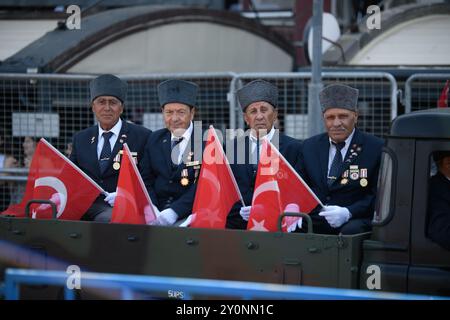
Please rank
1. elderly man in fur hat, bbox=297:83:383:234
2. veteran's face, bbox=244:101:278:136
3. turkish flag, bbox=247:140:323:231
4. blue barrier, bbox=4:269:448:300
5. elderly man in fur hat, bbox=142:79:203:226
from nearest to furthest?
blue barrier, bbox=4:269:448:300
turkish flag, bbox=247:140:323:231
elderly man in fur hat, bbox=297:83:383:234
veteran's face, bbox=244:101:278:136
elderly man in fur hat, bbox=142:79:203:226

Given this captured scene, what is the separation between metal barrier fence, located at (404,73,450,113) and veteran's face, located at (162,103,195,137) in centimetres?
373

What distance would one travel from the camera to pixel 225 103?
11.7 meters

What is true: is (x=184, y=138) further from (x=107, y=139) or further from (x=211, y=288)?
(x=211, y=288)

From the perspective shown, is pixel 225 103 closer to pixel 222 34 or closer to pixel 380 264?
pixel 222 34

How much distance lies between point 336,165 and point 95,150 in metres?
2.01

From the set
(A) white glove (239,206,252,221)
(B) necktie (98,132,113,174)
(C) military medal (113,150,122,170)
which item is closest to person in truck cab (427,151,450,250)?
(A) white glove (239,206,252,221)

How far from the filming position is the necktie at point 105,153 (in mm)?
7574

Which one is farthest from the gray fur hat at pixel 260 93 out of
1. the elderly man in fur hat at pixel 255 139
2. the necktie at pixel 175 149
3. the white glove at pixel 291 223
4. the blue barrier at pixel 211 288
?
the blue barrier at pixel 211 288

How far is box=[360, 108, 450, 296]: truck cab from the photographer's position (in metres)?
5.48

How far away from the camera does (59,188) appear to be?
6.91 m

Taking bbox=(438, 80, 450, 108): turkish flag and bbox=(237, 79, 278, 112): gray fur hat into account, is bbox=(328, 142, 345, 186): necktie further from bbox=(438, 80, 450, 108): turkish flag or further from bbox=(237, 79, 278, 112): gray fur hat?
bbox=(438, 80, 450, 108): turkish flag

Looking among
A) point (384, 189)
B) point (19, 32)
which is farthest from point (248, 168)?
point (19, 32)

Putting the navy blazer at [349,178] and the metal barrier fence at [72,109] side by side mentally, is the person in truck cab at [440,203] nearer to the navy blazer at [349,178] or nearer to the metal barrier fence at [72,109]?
the navy blazer at [349,178]

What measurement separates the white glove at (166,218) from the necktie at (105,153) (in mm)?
938
